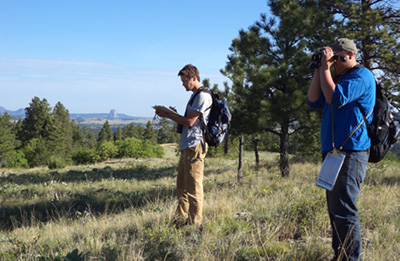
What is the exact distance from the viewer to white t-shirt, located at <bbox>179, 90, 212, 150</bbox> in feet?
12.1

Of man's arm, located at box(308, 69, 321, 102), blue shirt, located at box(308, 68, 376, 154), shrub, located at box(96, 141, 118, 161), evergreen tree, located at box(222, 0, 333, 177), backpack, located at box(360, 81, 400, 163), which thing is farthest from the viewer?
shrub, located at box(96, 141, 118, 161)

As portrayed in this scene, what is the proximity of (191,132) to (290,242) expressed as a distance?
1.64 metres

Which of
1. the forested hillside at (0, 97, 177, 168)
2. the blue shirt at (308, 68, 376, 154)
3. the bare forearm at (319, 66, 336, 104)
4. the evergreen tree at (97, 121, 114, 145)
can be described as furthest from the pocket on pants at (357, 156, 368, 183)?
the evergreen tree at (97, 121, 114, 145)

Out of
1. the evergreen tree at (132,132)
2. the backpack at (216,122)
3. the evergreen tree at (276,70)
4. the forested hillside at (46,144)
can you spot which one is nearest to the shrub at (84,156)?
the forested hillside at (46,144)

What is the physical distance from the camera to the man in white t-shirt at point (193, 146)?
146 inches

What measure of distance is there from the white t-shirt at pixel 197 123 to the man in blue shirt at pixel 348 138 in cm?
156

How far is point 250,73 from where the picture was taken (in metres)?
9.65

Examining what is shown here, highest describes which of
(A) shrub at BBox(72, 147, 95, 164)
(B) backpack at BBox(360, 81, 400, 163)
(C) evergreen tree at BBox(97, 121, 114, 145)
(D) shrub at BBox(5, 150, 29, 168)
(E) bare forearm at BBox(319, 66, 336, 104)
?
(E) bare forearm at BBox(319, 66, 336, 104)

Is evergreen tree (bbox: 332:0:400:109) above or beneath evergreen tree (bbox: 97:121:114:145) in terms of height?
above

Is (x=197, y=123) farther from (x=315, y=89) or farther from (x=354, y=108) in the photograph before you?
(x=354, y=108)

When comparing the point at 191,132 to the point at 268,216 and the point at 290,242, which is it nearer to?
the point at 268,216

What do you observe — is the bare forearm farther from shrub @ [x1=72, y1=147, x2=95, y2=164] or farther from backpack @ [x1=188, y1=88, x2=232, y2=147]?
shrub @ [x1=72, y1=147, x2=95, y2=164]

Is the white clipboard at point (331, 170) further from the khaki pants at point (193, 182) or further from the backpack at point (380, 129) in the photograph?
the khaki pants at point (193, 182)

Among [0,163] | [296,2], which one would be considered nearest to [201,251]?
[296,2]
